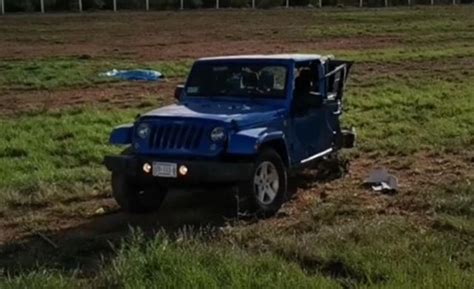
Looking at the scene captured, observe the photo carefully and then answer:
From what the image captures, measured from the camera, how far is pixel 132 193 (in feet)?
30.9

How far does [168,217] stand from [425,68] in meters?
17.4

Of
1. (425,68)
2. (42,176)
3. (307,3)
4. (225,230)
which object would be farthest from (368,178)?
(307,3)

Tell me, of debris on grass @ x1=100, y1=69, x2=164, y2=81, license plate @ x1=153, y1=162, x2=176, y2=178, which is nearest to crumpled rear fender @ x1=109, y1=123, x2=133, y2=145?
license plate @ x1=153, y1=162, x2=176, y2=178

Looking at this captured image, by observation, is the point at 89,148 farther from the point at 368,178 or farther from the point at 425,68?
the point at 425,68

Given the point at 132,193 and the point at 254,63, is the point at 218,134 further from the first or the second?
the point at 254,63

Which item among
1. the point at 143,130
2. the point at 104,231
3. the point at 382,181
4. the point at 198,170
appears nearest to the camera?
the point at 198,170

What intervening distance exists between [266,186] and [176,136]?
41.4 inches

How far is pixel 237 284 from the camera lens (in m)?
6.24

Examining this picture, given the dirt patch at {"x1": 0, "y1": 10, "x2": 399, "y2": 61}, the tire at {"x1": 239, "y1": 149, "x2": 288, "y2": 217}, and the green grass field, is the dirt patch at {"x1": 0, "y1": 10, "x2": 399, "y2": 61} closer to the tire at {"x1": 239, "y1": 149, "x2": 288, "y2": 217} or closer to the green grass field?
the green grass field

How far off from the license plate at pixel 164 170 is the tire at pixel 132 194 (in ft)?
1.16

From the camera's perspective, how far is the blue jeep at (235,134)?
8891mm

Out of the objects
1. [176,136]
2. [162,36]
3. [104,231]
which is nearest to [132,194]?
[104,231]

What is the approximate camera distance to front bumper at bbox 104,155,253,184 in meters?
8.74

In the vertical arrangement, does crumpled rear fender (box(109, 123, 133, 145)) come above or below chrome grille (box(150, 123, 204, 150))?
below
